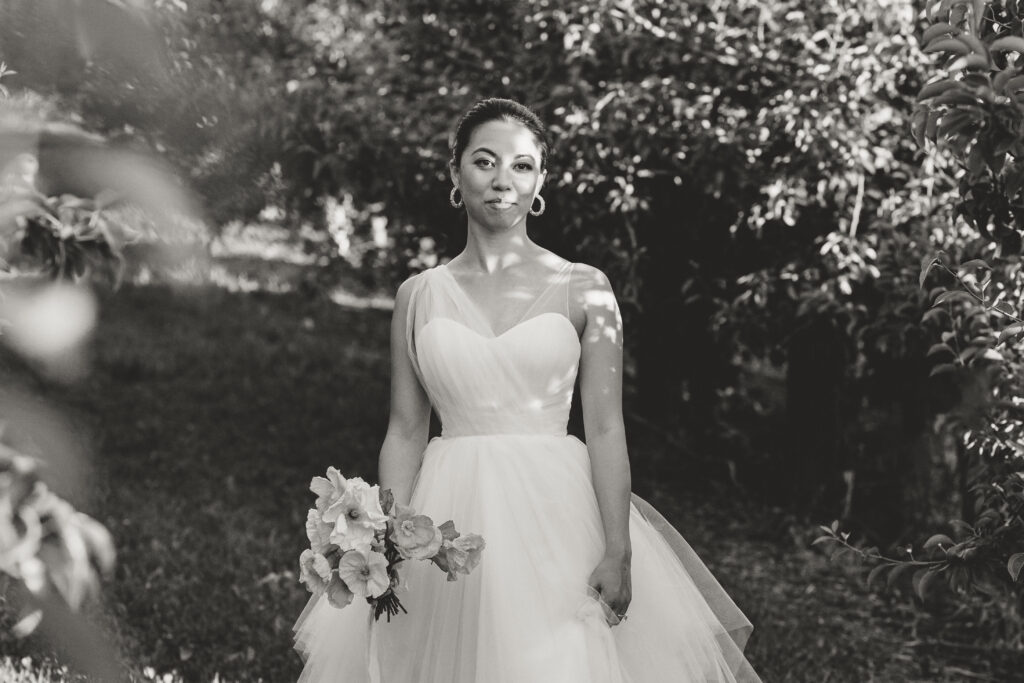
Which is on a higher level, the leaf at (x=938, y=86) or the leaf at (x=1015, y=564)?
the leaf at (x=938, y=86)

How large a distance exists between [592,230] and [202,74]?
8.89ft

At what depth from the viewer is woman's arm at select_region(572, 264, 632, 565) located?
135 inches

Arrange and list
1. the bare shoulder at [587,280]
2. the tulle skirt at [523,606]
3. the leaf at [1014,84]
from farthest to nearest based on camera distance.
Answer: the bare shoulder at [587,280] → the tulle skirt at [523,606] → the leaf at [1014,84]

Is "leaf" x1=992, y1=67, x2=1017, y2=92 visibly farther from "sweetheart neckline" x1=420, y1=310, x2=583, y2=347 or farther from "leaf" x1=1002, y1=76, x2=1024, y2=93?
"sweetheart neckline" x1=420, y1=310, x2=583, y2=347

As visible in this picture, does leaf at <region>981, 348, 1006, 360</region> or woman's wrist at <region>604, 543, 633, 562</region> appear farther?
leaf at <region>981, 348, 1006, 360</region>

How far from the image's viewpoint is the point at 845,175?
21.3 feet

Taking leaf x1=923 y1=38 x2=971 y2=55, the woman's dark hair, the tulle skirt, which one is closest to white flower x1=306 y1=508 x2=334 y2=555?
the tulle skirt

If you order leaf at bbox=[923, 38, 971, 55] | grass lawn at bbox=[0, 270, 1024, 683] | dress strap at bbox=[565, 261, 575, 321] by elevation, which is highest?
leaf at bbox=[923, 38, 971, 55]

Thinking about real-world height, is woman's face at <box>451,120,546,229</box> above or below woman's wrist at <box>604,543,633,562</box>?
above

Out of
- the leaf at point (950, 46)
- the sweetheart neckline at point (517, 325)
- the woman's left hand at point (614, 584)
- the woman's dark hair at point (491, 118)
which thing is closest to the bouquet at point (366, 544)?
the woman's left hand at point (614, 584)

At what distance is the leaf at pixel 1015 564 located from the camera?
11.6 ft

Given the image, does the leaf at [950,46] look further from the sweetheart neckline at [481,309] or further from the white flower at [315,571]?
the white flower at [315,571]

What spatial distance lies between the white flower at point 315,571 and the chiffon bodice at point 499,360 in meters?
0.85

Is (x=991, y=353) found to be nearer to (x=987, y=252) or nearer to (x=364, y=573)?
(x=987, y=252)
